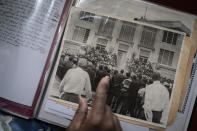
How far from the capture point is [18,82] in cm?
47

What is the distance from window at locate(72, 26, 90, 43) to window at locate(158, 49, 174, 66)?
157mm

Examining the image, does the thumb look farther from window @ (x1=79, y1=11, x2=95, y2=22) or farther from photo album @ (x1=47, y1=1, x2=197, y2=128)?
window @ (x1=79, y1=11, x2=95, y2=22)

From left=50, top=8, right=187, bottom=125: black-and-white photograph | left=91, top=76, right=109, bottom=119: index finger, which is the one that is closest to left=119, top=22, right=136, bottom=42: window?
left=50, top=8, right=187, bottom=125: black-and-white photograph

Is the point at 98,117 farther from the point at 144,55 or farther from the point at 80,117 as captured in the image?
the point at 144,55

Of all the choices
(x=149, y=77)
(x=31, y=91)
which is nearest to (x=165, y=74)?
(x=149, y=77)

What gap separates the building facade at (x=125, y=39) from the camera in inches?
18.5

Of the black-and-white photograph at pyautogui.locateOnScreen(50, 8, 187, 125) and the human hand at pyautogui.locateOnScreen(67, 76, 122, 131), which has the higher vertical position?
the black-and-white photograph at pyautogui.locateOnScreen(50, 8, 187, 125)

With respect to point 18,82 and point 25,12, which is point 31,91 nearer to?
point 18,82

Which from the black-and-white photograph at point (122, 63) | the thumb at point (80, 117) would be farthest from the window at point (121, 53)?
the thumb at point (80, 117)

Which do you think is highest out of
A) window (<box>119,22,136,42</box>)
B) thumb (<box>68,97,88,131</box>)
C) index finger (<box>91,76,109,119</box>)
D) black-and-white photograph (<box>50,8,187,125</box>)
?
window (<box>119,22,136,42</box>)

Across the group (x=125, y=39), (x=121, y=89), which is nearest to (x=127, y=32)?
(x=125, y=39)

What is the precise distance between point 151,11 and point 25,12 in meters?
0.26

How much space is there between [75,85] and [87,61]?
0.06m

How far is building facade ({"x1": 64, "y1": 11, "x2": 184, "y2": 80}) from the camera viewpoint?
1.54 feet
